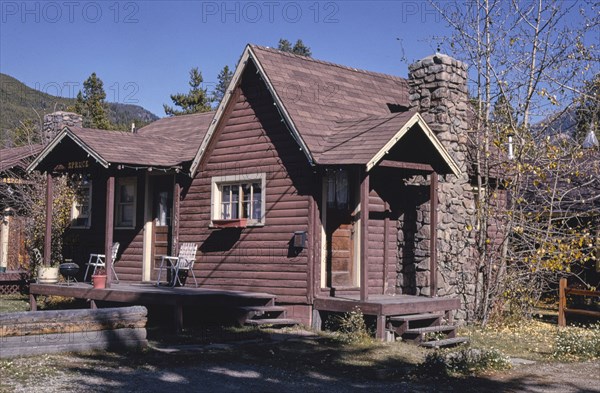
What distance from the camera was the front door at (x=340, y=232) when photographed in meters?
15.2

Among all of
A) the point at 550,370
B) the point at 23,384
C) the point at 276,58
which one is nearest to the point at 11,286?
the point at 276,58

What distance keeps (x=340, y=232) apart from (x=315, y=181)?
1.27m

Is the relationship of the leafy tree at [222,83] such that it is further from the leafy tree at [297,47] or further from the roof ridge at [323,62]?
the roof ridge at [323,62]

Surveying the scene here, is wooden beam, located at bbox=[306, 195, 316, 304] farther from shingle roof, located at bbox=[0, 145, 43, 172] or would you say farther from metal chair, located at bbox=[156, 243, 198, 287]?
shingle roof, located at bbox=[0, 145, 43, 172]

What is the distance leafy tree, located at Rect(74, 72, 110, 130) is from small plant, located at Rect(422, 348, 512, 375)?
108ft

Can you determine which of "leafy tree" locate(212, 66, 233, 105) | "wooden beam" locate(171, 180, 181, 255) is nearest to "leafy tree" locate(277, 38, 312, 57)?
"leafy tree" locate(212, 66, 233, 105)

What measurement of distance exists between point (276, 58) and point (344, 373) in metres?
8.03

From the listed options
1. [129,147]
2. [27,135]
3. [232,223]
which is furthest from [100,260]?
[27,135]

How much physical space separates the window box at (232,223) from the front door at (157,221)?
2.14 metres

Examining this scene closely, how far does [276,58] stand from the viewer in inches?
645

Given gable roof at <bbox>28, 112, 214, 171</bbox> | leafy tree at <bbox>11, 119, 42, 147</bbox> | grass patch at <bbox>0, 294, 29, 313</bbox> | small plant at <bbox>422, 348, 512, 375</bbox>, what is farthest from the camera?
leafy tree at <bbox>11, 119, 42, 147</bbox>

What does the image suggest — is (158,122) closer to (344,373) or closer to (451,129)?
(451,129)

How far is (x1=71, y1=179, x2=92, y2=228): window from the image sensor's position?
66.9ft

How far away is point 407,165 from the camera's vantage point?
14.4 meters
